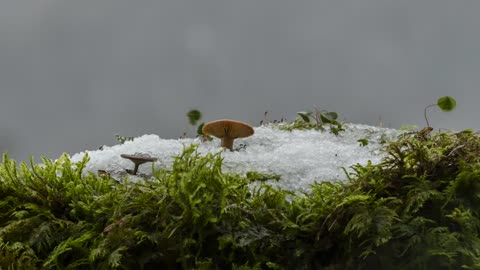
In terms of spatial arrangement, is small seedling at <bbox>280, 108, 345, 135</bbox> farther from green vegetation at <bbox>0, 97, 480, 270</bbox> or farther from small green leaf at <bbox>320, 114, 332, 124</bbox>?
green vegetation at <bbox>0, 97, 480, 270</bbox>

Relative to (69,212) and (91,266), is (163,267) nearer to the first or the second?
(91,266)

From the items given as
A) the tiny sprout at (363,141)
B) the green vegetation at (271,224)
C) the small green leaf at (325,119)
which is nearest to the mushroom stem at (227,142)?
A: the tiny sprout at (363,141)

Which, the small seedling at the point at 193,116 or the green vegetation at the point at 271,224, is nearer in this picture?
the green vegetation at the point at 271,224

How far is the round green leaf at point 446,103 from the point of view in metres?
4.66

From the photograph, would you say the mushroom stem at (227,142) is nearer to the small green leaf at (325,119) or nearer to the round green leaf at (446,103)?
the small green leaf at (325,119)

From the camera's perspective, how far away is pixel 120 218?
2805mm

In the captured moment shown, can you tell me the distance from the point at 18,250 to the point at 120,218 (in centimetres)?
55

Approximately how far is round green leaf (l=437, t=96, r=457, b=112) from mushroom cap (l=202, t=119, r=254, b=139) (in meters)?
1.72

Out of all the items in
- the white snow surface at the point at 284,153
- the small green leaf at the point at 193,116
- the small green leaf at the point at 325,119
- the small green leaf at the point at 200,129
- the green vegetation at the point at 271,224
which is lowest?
the green vegetation at the point at 271,224

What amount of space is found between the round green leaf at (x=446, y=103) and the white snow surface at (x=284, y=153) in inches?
26.0

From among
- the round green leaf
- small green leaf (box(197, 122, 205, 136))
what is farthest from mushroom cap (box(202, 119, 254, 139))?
the round green leaf

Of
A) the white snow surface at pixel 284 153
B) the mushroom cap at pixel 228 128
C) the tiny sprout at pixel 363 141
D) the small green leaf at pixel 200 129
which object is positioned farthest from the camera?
the small green leaf at pixel 200 129

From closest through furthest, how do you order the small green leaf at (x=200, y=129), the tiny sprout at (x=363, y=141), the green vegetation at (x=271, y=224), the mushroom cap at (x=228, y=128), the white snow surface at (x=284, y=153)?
1. the green vegetation at (x=271, y=224)
2. the white snow surface at (x=284, y=153)
3. the mushroom cap at (x=228, y=128)
4. the tiny sprout at (x=363, y=141)
5. the small green leaf at (x=200, y=129)

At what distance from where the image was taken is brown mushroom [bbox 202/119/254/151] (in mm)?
4582
